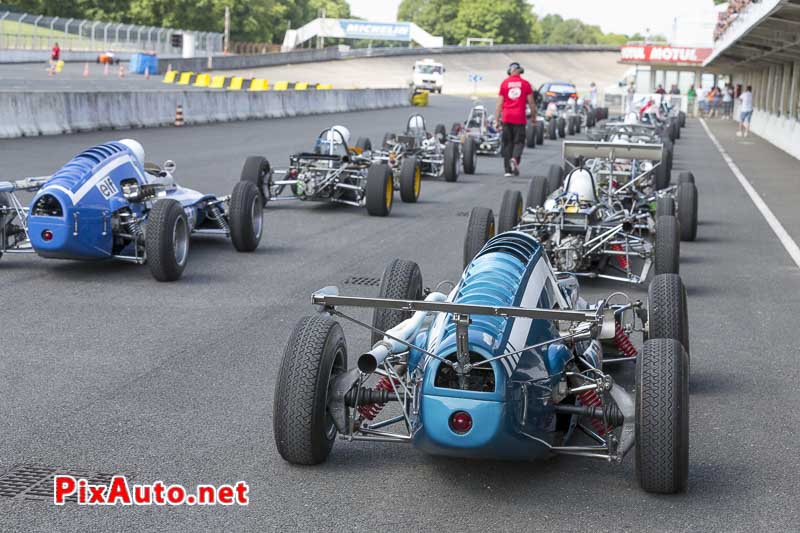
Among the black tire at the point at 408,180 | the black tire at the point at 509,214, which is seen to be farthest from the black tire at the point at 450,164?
the black tire at the point at 509,214

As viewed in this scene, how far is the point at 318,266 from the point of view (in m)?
11.5

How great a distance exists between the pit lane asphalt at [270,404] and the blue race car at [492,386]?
22 cm

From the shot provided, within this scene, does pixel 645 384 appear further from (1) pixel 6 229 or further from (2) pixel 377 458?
(1) pixel 6 229

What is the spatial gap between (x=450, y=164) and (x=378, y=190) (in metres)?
6.36

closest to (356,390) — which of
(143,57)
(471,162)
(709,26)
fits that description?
(471,162)

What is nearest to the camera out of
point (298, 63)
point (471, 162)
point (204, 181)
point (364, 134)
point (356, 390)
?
point (356, 390)

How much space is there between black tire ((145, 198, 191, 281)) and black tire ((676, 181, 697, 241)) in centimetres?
628

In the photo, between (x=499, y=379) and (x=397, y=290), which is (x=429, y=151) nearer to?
(x=397, y=290)

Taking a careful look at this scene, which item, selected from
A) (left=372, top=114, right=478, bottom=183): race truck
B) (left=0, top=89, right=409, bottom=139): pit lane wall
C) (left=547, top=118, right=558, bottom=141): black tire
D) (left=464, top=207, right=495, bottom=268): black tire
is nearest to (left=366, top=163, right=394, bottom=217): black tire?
(left=372, top=114, right=478, bottom=183): race truck

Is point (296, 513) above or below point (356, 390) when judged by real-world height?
below

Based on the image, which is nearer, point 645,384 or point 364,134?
point 645,384

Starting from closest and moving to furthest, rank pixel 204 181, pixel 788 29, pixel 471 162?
1. pixel 204 181
2. pixel 471 162
3. pixel 788 29

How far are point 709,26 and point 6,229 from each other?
8000 cm

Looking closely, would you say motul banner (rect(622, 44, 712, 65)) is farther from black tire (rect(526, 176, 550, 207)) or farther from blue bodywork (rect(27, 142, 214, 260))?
blue bodywork (rect(27, 142, 214, 260))
